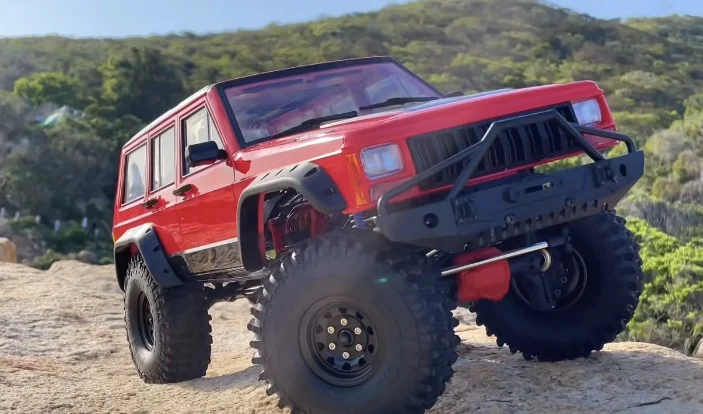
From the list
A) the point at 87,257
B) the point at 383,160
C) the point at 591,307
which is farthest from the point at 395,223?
the point at 87,257

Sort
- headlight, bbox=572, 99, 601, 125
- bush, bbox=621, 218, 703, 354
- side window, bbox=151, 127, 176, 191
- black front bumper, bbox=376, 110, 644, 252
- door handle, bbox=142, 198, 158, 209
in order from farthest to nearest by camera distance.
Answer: bush, bbox=621, 218, 703, 354 → door handle, bbox=142, 198, 158, 209 → side window, bbox=151, 127, 176, 191 → headlight, bbox=572, 99, 601, 125 → black front bumper, bbox=376, 110, 644, 252

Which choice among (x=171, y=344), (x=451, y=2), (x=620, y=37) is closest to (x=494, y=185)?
(x=171, y=344)

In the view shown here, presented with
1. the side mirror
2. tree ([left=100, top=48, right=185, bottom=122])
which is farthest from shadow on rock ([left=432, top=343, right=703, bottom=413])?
tree ([left=100, top=48, right=185, bottom=122])

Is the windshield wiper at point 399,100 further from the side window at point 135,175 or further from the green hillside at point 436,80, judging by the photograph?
the green hillside at point 436,80

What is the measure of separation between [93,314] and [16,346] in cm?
259

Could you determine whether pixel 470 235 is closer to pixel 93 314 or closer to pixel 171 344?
pixel 171 344

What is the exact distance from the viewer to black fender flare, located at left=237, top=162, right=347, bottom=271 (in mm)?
3736

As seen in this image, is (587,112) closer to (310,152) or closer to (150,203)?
(310,152)

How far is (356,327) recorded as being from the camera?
3824mm

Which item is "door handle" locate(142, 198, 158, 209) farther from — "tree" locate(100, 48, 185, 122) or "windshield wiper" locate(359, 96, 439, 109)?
"tree" locate(100, 48, 185, 122)

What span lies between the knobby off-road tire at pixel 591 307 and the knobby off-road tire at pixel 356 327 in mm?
1212

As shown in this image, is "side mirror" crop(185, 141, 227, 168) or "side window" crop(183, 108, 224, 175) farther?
"side window" crop(183, 108, 224, 175)

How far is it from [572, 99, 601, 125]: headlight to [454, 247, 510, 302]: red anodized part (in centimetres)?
89

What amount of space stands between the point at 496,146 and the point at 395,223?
2.60 feet
